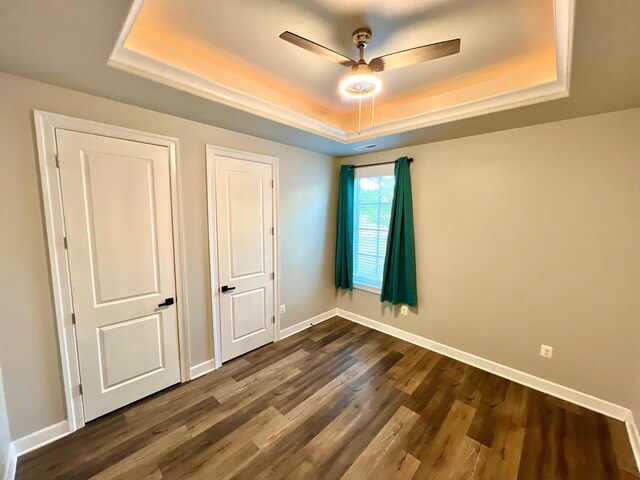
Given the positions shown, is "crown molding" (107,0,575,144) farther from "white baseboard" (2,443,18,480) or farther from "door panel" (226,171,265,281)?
"white baseboard" (2,443,18,480)

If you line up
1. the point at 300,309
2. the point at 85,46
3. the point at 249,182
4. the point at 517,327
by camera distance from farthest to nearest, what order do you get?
the point at 300,309 → the point at 249,182 → the point at 517,327 → the point at 85,46

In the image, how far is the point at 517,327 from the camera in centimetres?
253

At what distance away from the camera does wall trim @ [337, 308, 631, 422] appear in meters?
2.12

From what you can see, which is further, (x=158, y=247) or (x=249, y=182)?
(x=249, y=182)

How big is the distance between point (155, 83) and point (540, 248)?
3414mm

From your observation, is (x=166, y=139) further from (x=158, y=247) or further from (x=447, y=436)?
(x=447, y=436)

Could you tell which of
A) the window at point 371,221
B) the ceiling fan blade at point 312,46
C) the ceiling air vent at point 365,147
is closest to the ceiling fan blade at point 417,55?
the ceiling fan blade at point 312,46

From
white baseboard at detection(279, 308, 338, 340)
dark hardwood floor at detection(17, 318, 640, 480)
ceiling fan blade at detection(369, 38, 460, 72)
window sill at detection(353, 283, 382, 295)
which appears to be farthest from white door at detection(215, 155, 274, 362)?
ceiling fan blade at detection(369, 38, 460, 72)

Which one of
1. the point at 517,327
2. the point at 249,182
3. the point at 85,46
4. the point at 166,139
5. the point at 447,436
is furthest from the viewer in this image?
the point at 249,182

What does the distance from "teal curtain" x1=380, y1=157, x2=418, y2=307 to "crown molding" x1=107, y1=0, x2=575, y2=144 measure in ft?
2.29

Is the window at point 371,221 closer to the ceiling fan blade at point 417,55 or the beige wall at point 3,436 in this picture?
the ceiling fan blade at point 417,55

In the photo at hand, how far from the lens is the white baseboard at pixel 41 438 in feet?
5.61

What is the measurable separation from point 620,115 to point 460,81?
1217 mm

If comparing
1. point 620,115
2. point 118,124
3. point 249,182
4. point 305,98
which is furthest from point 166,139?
point 620,115
